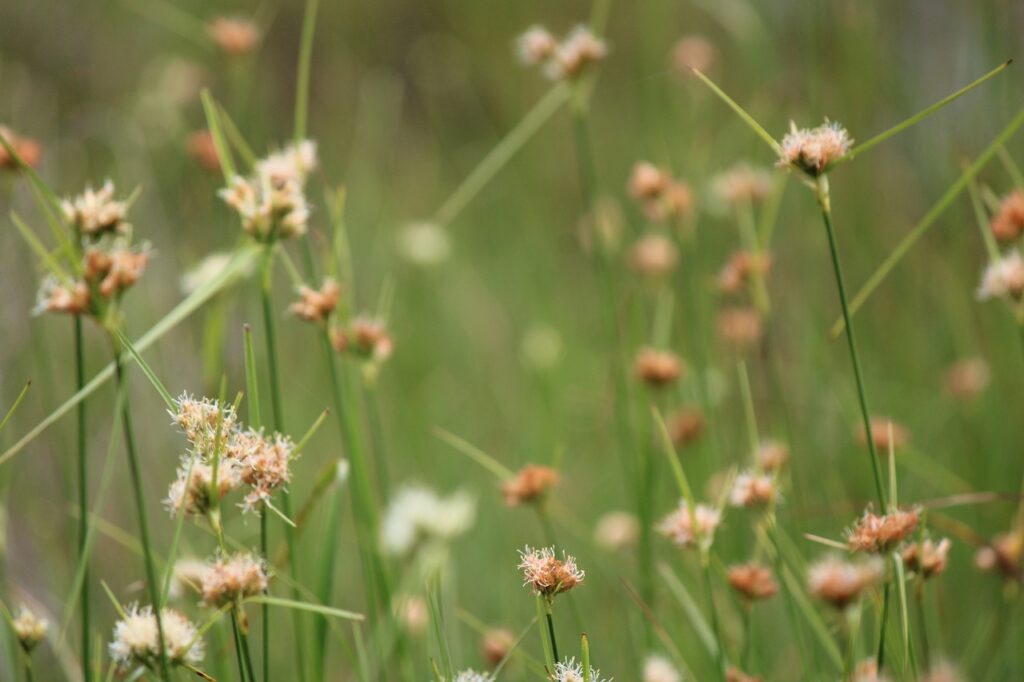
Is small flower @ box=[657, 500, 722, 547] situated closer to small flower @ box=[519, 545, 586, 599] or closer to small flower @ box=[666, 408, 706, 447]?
small flower @ box=[519, 545, 586, 599]

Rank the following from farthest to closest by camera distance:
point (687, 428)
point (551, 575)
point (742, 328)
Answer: point (742, 328) < point (687, 428) < point (551, 575)

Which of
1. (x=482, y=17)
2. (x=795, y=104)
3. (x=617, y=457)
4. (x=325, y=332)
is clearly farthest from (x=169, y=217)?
(x=482, y=17)

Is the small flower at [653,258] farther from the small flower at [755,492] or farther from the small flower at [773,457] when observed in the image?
the small flower at [755,492]

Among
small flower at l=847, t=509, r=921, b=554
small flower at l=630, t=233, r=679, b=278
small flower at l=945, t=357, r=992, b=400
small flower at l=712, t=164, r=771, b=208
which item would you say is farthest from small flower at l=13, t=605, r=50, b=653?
small flower at l=945, t=357, r=992, b=400

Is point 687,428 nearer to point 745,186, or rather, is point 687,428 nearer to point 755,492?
point 745,186

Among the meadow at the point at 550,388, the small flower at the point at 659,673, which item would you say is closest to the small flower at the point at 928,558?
the meadow at the point at 550,388

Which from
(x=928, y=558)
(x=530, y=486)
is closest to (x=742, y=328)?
(x=530, y=486)

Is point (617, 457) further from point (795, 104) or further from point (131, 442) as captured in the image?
point (131, 442)
